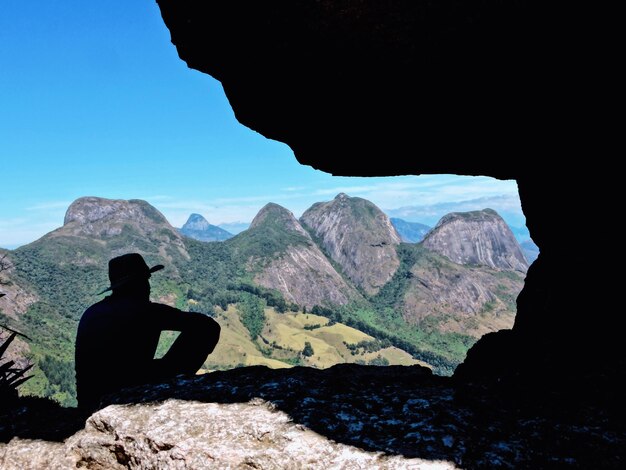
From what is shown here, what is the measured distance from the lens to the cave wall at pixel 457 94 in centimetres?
805

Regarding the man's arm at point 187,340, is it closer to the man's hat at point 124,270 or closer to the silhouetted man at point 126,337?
the silhouetted man at point 126,337

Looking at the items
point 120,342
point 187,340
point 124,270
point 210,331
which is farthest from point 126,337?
point 210,331

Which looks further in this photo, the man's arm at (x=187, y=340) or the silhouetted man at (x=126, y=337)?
the man's arm at (x=187, y=340)

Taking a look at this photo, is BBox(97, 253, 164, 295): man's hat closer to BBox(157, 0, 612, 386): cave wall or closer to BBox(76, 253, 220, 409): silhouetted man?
BBox(76, 253, 220, 409): silhouetted man

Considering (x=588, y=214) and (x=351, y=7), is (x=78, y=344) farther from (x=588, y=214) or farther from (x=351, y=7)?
(x=588, y=214)

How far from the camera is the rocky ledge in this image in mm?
4973

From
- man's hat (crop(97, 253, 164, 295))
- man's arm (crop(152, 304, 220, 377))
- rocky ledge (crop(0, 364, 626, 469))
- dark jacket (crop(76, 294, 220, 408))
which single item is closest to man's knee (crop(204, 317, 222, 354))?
A: man's arm (crop(152, 304, 220, 377))

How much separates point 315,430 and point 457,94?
25.3 feet

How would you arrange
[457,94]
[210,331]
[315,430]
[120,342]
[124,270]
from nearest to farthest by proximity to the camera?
1. [315,430]
2. [120,342]
3. [124,270]
4. [210,331]
5. [457,94]

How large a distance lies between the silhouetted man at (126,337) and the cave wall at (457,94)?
534 cm

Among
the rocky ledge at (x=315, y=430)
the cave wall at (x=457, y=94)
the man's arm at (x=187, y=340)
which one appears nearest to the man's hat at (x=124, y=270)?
the man's arm at (x=187, y=340)

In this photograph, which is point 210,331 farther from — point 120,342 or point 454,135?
point 454,135

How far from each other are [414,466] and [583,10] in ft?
26.0

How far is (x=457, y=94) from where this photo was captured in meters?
9.84
